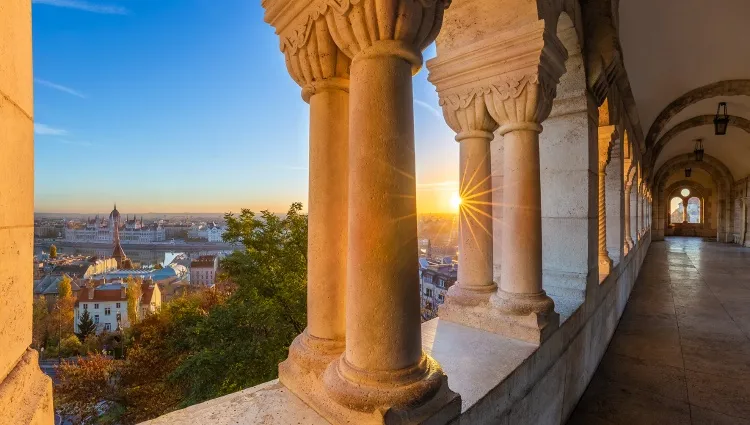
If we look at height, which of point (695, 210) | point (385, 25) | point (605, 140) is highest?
point (605, 140)

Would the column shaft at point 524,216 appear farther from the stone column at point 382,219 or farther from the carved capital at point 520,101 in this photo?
the stone column at point 382,219

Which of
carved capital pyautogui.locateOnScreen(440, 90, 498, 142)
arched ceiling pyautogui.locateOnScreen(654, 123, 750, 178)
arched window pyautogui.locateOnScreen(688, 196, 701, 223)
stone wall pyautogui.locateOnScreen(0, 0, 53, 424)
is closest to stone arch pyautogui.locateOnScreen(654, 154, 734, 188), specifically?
arched ceiling pyautogui.locateOnScreen(654, 123, 750, 178)

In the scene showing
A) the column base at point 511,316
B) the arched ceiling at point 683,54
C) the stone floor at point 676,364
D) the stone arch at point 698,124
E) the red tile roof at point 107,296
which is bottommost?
the red tile roof at point 107,296

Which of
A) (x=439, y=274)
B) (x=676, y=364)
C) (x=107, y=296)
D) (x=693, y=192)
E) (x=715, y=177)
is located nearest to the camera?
(x=676, y=364)

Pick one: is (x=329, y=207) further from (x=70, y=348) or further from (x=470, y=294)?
(x=70, y=348)

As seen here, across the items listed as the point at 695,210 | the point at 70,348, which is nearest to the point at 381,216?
the point at 695,210

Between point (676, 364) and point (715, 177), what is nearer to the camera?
point (676, 364)

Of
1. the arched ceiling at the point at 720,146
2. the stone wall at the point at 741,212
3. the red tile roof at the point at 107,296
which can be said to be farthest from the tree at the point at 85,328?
the stone wall at the point at 741,212
